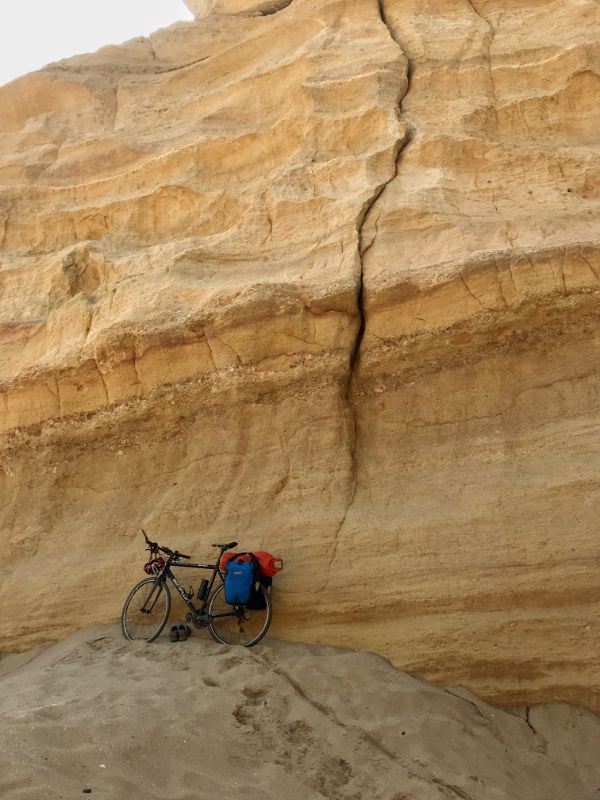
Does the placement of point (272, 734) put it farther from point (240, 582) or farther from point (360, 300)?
point (360, 300)

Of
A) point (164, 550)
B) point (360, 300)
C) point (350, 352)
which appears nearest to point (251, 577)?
point (164, 550)

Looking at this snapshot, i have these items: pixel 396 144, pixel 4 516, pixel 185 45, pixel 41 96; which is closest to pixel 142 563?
pixel 4 516

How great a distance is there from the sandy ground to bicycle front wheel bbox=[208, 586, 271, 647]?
0.25 metres

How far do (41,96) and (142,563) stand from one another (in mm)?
7600

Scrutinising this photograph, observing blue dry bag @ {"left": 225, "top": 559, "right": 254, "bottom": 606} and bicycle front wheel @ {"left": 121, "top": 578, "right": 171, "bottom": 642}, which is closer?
blue dry bag @ {"left": 225, "top": 559, "right": 254, "bottom": 606}

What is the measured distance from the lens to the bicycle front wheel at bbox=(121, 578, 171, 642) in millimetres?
6090

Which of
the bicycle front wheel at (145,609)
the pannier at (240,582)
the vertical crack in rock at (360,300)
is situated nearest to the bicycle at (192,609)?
the bicycle front wheel at (145,609)

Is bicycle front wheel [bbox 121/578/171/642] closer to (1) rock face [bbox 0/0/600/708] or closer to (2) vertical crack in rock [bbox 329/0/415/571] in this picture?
(1) rock face [bbox 0/0/600/708]

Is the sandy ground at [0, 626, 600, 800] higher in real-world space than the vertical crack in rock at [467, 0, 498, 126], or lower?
lower

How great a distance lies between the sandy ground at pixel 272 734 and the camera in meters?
4.07

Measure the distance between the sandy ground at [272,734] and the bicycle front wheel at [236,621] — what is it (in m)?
0.25

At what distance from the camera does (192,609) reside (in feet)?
19.6

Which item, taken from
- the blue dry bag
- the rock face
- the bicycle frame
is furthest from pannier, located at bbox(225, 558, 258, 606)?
the rock face

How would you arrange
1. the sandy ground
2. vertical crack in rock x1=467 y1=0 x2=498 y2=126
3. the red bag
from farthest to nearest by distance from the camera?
vertical crack in rock x1=467 y1=0 x2=498 y2=126
the red bag
the sandy ground
